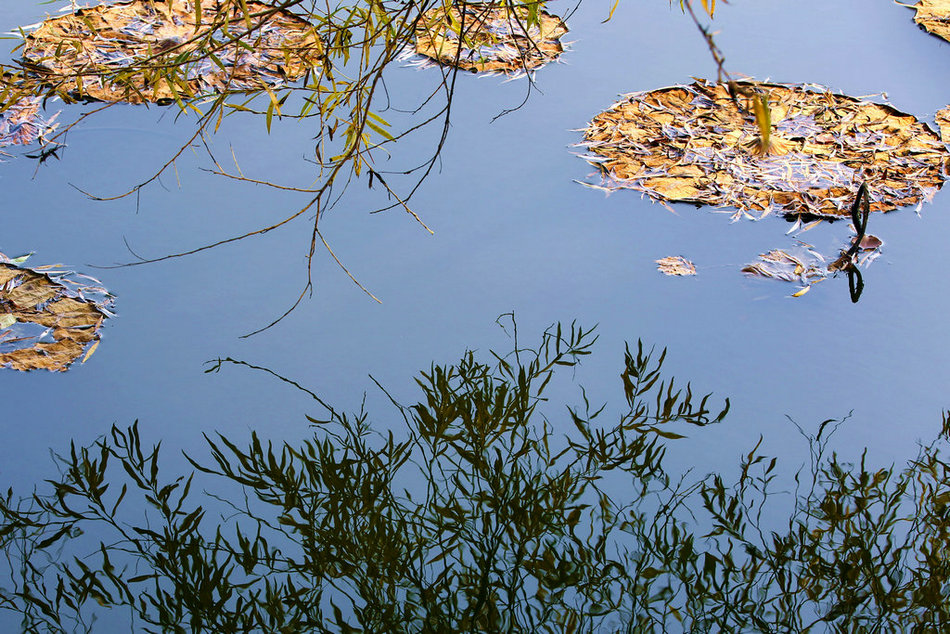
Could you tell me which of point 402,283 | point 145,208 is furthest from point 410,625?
point 145,208

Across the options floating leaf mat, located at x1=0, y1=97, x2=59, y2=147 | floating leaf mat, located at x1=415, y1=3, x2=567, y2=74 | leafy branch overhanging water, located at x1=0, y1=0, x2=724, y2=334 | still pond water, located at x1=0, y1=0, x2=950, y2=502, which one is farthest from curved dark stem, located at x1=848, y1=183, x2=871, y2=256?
floating leaf mat, located at x1=0, y1=97, x2=59, y2=147

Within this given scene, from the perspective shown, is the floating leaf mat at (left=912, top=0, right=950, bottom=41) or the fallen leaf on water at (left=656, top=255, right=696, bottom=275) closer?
the fallen leaf on water at (left=656, top=255, right=696, bottom=275)

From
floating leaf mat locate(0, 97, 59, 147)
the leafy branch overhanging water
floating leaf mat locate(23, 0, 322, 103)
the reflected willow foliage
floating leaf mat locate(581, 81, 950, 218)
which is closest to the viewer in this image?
the reflected willow foliage

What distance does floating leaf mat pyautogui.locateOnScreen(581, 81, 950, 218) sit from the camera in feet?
6.55

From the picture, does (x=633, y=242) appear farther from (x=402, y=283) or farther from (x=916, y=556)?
(x=916, y=556)

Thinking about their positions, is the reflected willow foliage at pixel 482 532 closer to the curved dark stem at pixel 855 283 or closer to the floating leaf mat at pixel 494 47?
the curved dark stem at pixel 855 283

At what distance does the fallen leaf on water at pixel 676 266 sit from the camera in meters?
1.79

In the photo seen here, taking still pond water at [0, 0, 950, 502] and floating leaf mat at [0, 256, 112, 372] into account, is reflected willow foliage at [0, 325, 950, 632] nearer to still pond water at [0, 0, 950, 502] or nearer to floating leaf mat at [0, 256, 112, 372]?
still pond water at [0, 0, 950, 502]

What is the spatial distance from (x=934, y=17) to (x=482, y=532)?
90.3 inches

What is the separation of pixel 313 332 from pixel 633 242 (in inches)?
28.6

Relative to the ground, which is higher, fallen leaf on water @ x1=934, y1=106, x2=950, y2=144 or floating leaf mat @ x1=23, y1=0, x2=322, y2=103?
floating leaf mat @ x1=23, y1=0, x2=322, y2=103

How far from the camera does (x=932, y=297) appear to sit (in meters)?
1.74

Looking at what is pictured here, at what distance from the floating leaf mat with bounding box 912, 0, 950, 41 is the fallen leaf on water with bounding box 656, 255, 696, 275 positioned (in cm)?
140

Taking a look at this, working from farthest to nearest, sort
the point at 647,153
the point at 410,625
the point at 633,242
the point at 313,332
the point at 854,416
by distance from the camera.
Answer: the point at 647,153
the point at 633,242
the point at 313,332
the point at 854,416
the point at 410,625
